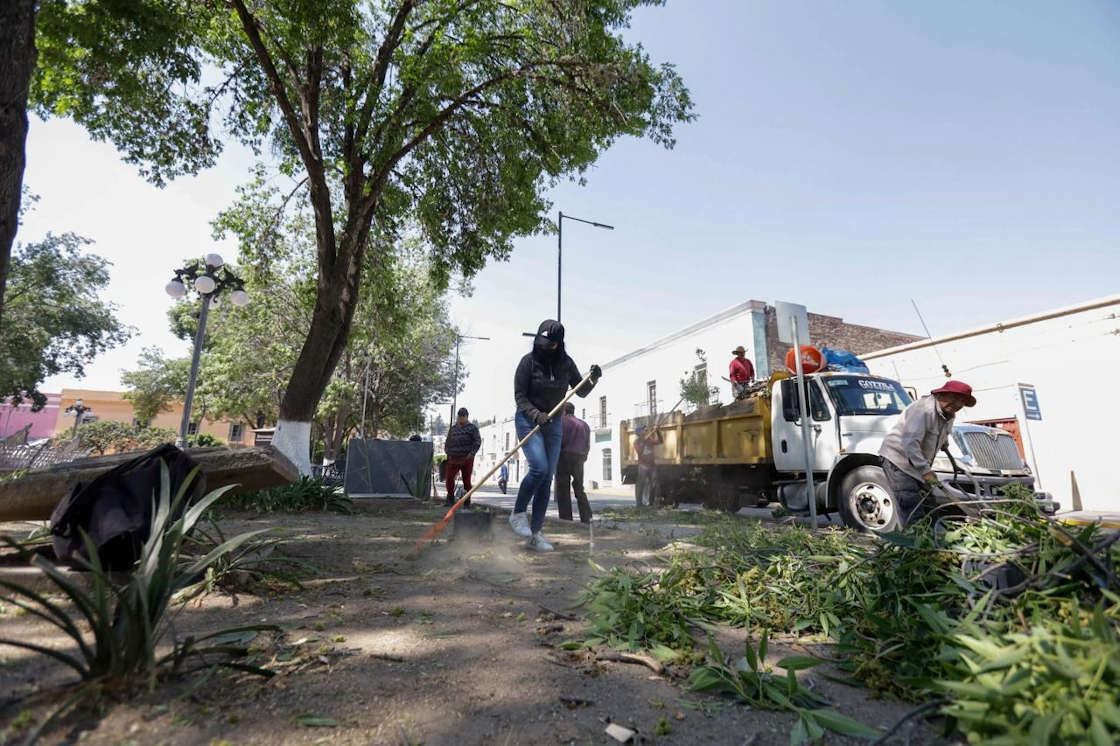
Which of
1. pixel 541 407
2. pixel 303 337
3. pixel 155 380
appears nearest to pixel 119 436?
pixel 155 380

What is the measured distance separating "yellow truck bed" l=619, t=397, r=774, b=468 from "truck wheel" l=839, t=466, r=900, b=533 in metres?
1.76

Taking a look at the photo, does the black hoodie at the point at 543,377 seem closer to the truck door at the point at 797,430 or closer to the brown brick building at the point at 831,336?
the truck door at the point at 797,430

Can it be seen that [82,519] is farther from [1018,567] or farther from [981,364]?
[981,364]

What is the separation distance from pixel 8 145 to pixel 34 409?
34410 millimetres

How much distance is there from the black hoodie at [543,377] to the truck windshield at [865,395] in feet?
15.0

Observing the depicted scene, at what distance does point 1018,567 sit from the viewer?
1.96m

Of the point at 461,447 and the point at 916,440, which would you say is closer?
the point at 916,440

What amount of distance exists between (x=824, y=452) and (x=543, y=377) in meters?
4.77

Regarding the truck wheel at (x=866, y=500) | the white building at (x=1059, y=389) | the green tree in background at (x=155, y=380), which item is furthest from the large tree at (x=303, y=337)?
the white building at (x=1059, y=389)

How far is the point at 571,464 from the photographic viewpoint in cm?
795

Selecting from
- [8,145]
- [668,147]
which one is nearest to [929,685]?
[8,145]

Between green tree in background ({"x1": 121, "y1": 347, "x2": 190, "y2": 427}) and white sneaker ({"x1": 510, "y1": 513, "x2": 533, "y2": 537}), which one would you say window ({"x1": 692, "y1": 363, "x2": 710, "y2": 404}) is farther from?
green tree in background ({"x1": 121, "y1": 347, "x2": 190, "y2": 427})

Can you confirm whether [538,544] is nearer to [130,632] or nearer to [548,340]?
[548,340]

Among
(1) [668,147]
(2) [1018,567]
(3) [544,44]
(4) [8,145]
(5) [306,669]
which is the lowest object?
(5) [306,669]
